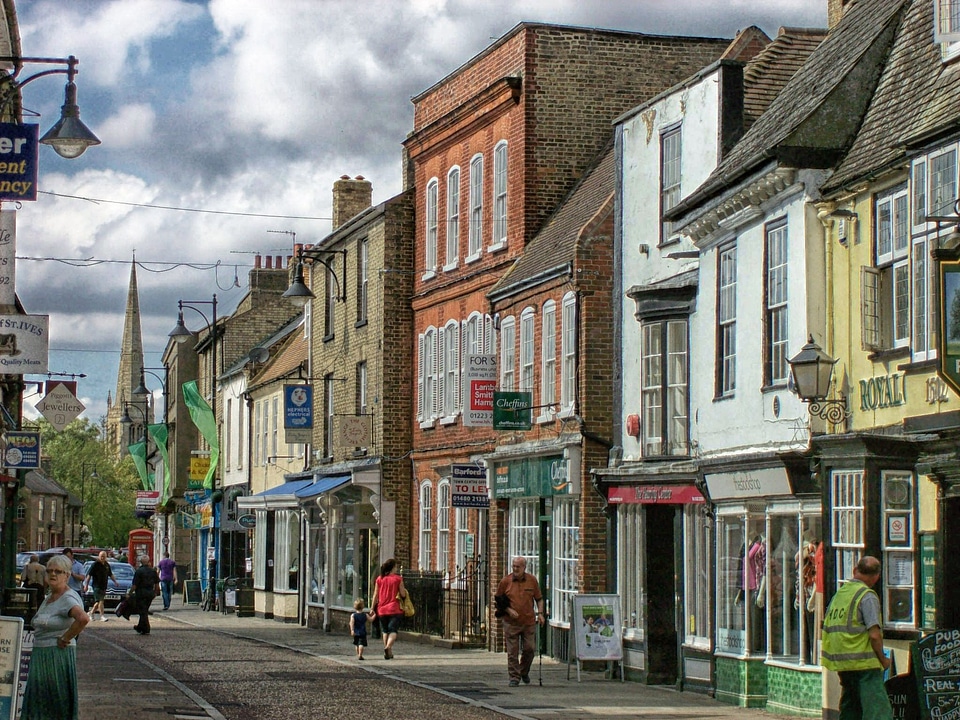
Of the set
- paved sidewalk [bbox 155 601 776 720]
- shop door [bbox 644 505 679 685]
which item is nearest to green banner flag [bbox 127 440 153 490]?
paved sidewalk [bbox 155 601 776 720]

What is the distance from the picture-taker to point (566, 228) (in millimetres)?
28234

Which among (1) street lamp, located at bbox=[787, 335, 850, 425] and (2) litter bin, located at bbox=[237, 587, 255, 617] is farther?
(2) litter bin, located at bbox=[237, 587, 255, 617]

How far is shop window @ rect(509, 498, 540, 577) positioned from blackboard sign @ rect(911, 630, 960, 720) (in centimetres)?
1428

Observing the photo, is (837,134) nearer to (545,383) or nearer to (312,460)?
(545,383)

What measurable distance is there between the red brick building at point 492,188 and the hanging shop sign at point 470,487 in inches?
10.1

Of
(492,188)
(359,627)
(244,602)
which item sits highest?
(492,188)

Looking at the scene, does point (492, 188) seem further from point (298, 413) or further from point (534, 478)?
point (298, 413)

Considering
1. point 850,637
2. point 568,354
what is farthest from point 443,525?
point 850,637

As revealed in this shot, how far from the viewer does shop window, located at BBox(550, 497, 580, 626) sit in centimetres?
2619

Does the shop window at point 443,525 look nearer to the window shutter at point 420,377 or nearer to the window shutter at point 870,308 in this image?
→ the window shutter at point 420,377

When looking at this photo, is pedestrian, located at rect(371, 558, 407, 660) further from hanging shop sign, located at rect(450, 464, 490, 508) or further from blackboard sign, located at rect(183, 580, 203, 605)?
blackboard sign, located at rect(183, 580, 203, 605)

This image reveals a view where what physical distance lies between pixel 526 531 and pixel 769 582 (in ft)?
30.8

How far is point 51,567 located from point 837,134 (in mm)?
9731

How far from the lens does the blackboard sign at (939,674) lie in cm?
1399
